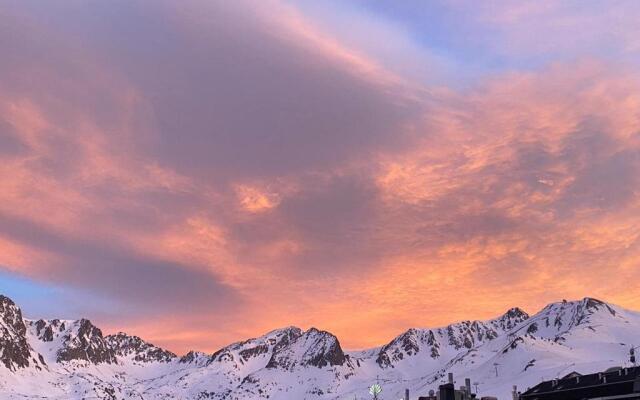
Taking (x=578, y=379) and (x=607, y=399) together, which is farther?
(x=578, y=379)

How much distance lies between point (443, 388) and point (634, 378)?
92.0 meters

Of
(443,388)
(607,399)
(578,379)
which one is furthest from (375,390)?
(578,379)

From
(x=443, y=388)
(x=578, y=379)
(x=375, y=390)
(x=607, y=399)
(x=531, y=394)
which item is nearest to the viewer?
(x=443, y=388)

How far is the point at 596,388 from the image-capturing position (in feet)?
524

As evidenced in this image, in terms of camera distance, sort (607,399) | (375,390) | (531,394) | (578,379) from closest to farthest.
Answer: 1. (375,390)
2. (607,399)
3. (578,379)
4. (531,394)

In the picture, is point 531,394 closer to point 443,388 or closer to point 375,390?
point 375,390

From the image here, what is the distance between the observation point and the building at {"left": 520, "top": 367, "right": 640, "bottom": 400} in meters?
149

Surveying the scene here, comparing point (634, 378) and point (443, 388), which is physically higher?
point (634, 378)

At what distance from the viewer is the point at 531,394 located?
18762 cm

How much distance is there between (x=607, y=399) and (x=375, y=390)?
2280 inches

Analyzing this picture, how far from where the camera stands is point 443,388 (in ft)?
251

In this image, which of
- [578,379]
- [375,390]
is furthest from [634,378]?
[375,390]

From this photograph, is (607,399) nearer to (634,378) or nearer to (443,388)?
(634,378)

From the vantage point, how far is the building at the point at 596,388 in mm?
149375
